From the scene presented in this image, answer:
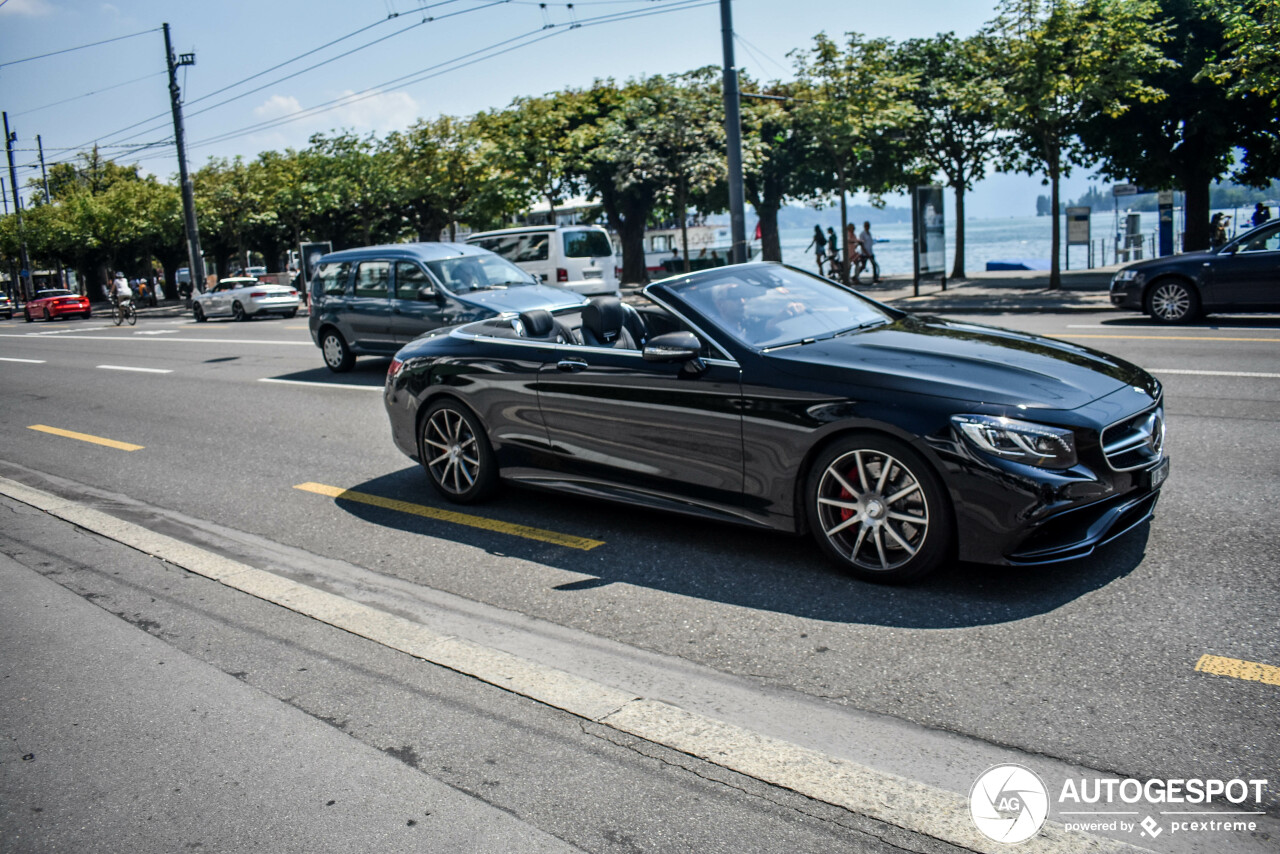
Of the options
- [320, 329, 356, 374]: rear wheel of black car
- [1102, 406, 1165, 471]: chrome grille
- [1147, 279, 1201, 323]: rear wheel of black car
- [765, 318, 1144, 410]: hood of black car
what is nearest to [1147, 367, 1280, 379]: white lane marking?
[1147, 279, 1201, 323]: rear wheel of black car

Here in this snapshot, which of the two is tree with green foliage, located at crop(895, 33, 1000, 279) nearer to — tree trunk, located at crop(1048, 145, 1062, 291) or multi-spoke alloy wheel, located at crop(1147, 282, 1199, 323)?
tree trunk, located at crop(1048, 145, 1062, 291)

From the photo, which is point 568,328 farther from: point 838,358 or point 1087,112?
point 1087,112

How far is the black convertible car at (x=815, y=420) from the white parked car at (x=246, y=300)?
2859cm

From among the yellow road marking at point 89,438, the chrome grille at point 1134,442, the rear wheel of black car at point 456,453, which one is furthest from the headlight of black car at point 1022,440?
the yellow road marking at point 89,438

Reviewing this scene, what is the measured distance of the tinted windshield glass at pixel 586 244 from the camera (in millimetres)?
21734

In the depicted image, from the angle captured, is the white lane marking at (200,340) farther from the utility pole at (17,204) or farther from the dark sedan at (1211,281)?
the utility pole at (17,204)

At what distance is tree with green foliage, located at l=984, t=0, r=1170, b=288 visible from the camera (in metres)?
18.7

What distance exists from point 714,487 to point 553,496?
185 cm

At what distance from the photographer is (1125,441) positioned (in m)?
4.29

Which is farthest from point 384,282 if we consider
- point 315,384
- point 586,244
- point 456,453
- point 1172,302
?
point 1172,302

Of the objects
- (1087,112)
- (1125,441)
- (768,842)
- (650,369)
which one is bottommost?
(768,842)

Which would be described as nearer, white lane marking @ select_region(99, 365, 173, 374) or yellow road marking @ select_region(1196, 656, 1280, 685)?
yellow road marking @ select_region(1196, 656, 1280, 685)

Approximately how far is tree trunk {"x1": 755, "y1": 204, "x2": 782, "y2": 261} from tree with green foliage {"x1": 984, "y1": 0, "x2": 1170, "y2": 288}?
18562mm

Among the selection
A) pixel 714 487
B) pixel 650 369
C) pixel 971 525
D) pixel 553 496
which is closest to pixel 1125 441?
pixel 971 525
